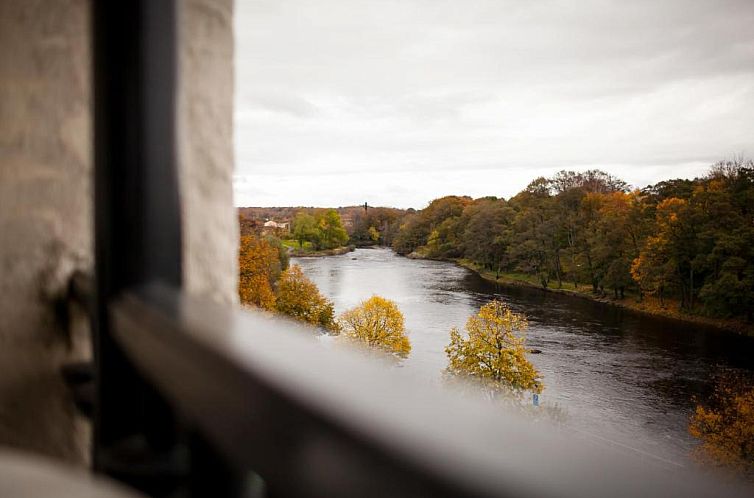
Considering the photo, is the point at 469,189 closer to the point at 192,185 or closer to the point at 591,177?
the point at 591,177

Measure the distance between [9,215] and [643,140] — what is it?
6.21 meters

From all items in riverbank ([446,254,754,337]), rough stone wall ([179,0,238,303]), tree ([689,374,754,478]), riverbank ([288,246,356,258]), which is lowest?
tree ([689,374,754,478])

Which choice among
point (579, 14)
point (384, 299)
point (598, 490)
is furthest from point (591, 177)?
point (598, 490)

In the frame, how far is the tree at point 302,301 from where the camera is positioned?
379 inches

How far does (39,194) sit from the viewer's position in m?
1.10

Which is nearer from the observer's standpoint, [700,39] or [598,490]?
[598,490]

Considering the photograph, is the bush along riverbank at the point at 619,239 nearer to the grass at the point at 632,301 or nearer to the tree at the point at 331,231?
the grass at the point at 632,301

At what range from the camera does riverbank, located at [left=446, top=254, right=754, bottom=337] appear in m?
→ 4.88

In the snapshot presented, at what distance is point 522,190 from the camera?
8.41 metres

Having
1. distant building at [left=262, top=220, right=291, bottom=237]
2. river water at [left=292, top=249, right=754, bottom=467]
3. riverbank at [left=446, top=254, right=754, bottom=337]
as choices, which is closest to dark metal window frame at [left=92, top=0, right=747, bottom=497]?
distant building at [left=262, top=220, right=291, bottom=237]

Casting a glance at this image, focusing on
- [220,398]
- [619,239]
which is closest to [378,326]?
[619,239]

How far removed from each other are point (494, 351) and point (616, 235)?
4227mm

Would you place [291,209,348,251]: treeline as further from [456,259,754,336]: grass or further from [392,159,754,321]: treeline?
[456,259,754,336]: grass

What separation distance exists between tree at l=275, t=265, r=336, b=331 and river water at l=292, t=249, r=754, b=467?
0.83ft
